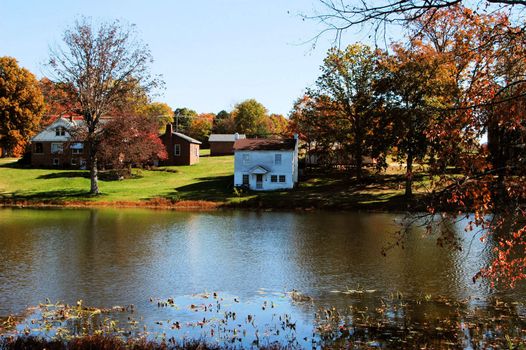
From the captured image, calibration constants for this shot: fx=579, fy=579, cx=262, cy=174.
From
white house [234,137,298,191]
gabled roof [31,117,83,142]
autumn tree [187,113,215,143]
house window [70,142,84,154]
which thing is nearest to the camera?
white house [234,137,298,191]

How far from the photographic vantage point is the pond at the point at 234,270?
17.8 meters

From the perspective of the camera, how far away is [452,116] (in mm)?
11625

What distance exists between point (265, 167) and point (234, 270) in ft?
149

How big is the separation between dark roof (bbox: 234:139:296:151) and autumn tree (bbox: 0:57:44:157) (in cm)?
3641

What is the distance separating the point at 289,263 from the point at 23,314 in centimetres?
1248

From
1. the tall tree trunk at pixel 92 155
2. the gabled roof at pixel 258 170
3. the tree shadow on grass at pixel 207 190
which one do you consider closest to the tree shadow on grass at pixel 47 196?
the tall tree trunk at pixel 92 155

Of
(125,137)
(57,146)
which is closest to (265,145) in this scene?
(125,137)

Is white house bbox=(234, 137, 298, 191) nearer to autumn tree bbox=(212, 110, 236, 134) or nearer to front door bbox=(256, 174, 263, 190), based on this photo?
front door bbox=(256, 174, 263, 190)

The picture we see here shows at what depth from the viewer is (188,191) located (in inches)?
2530

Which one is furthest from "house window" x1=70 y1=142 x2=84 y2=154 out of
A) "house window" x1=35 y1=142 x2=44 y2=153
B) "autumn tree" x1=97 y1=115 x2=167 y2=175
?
"autumn tree" x1=97 y1=115 x2=167 y2=175

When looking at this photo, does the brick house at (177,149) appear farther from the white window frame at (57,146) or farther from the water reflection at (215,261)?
the water reflection at (215,261)

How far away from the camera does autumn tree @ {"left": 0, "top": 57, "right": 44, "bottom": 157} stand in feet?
281

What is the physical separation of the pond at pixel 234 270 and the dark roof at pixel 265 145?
29.8m

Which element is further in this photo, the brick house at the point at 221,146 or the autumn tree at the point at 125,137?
the brick house at the point at 221,146
